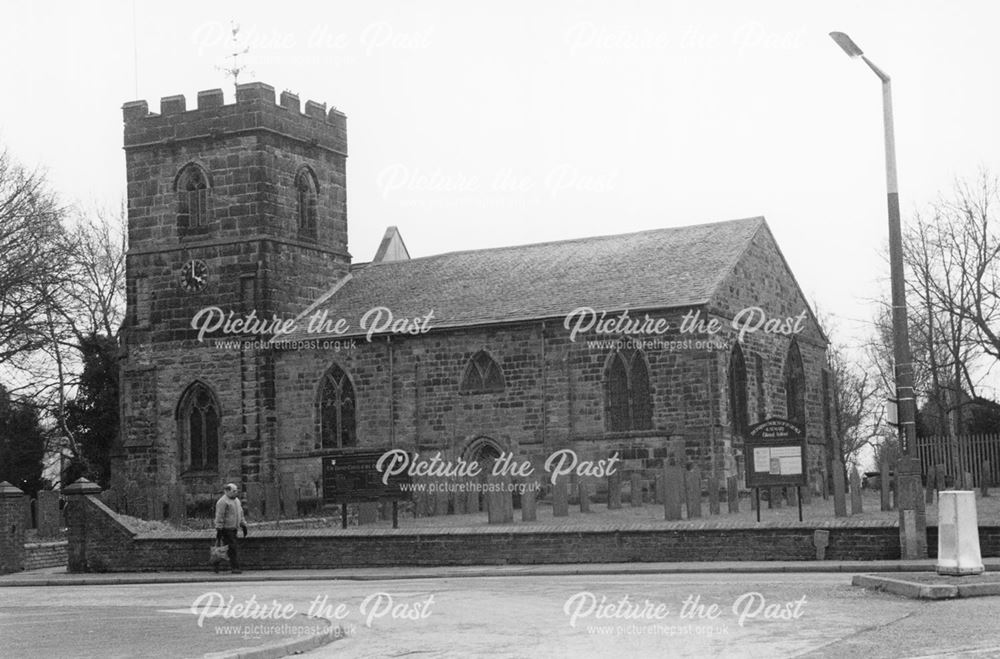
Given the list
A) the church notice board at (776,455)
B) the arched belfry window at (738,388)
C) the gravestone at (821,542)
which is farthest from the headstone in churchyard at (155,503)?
the gravestone at (821,542)

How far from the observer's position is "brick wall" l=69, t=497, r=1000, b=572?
849 inches

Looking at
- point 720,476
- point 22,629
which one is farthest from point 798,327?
point 22,629

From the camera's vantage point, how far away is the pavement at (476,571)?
20.3 m

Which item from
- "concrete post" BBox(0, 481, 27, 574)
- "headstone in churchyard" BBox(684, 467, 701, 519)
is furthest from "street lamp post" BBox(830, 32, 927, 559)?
"concrete post" BBox(0, 481, 27, 574)

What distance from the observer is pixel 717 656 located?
476 inches

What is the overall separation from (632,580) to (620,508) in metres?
12.8

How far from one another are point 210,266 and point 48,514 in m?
11.6

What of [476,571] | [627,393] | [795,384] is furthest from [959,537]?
[795,384]

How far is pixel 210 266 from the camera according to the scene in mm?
45000

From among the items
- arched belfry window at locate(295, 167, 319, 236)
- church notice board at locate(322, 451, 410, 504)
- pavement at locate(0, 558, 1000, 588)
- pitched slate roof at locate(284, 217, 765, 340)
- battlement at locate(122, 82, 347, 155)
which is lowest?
pavement at locate(0, 558, 1000, 588)

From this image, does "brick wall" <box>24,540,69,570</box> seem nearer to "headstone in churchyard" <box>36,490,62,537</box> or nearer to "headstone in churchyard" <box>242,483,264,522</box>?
"headstone in churchyard" <box>36,490,62,537</box>

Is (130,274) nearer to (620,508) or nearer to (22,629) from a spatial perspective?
(620,508)

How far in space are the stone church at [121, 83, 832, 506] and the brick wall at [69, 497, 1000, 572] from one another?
401 inches

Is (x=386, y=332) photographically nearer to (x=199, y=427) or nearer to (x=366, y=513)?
(x=199, y=427)
